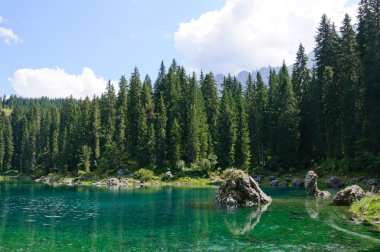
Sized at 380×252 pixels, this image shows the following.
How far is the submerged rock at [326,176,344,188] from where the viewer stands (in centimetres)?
6956

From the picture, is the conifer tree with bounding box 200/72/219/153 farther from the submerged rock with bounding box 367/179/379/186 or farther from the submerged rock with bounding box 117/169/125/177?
the submerged rock with bounding box 367/179/379/186

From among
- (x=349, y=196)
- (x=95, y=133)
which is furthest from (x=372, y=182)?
(x=95, y=133)

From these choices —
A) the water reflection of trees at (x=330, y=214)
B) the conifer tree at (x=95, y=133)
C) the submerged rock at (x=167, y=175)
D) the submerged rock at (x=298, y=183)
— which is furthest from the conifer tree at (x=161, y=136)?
the water reflection of trees at (x=330, y=214)

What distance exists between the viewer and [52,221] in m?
40.6

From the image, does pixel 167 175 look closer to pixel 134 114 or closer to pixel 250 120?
pixel 134 114

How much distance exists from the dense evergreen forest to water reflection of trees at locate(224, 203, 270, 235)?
27563 millimetres

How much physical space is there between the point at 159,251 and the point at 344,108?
61723 mm

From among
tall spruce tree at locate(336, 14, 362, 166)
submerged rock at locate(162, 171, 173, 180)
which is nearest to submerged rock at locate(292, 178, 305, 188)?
tall spruce tree at locate(336, 14, 362, 166)

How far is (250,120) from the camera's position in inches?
4668

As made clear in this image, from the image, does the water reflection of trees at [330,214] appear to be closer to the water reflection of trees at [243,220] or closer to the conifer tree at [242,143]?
the water reflection of trees at [243,220]

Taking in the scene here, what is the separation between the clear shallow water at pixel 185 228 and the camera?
27.7 metres

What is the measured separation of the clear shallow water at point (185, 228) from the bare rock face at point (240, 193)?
7.81ft

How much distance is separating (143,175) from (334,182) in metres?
53.7

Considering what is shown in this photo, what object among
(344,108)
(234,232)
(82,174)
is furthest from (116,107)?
(234,232)
